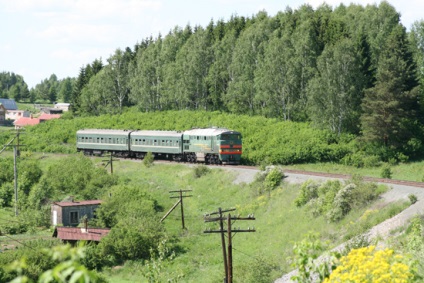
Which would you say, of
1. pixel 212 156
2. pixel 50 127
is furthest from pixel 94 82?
pixel 212 156

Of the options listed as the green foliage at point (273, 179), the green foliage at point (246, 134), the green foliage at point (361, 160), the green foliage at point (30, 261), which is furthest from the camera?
the green foliage at point (246, 134)

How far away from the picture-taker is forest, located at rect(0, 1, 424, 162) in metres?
48.0

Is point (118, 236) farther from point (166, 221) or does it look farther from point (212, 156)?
point (212, 156)

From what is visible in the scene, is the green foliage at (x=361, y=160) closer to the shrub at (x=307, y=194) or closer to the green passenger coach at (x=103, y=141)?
the shrub at (x=307, y=194)

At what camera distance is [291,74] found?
5981cm

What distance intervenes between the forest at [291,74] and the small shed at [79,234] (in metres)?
21.4

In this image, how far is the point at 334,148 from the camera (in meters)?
49.7

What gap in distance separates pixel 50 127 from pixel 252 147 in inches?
1458

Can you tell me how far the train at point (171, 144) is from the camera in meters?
49.9

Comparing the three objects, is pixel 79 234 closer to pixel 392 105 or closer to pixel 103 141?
pixel 392 105

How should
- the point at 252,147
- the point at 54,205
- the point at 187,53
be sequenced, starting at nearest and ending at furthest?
the point at 54,205 → the point at 252,147 → the point at 187,53

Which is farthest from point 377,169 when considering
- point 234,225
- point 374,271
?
point 374,271

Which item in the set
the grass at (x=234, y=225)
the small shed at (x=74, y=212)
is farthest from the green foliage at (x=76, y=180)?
the small shed at (x=74, y=212)

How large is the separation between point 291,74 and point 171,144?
13.5 m
